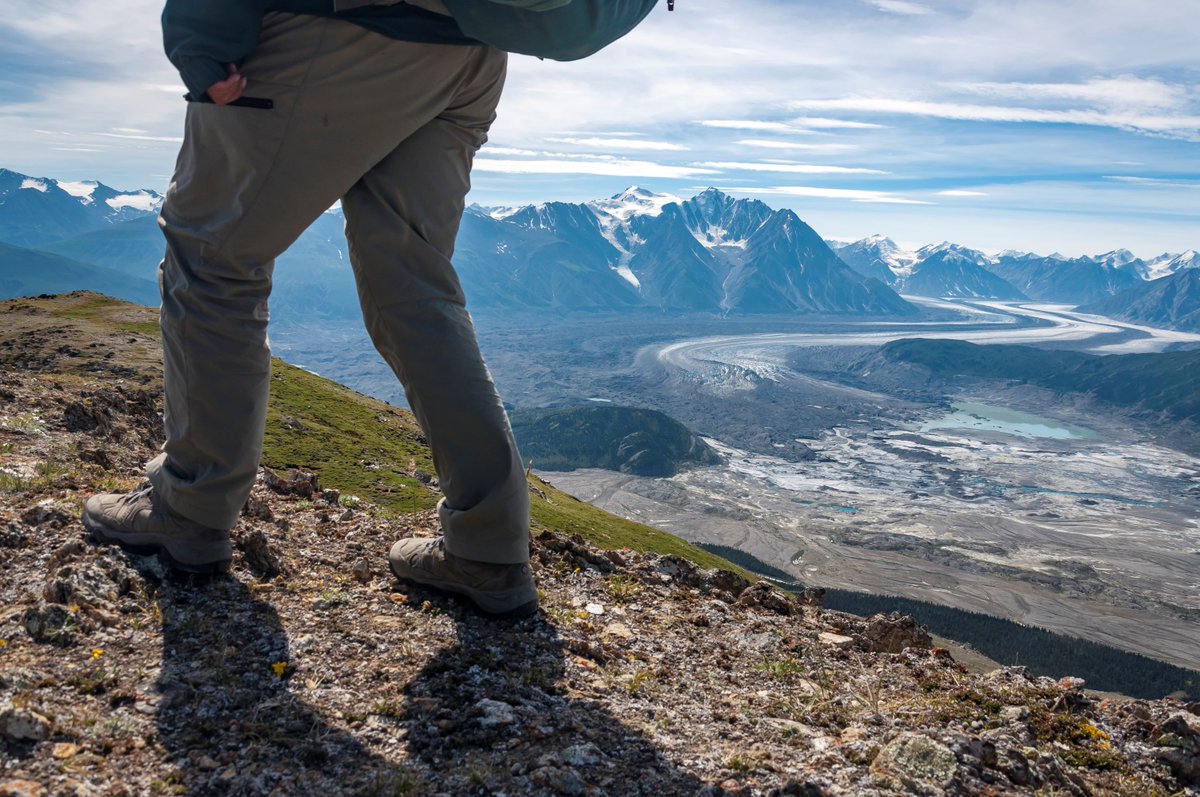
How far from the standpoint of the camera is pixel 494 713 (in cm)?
360

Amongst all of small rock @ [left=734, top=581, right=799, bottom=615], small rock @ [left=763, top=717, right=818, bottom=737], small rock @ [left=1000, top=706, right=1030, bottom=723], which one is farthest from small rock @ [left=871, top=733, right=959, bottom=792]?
small rock @ [left=734, top=581, right=799, bottom=615]

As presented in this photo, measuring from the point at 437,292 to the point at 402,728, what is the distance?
2119mm

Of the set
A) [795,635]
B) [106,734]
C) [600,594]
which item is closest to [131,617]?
[106,734]

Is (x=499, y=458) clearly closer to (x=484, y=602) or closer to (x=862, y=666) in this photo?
(x=484, y=602)

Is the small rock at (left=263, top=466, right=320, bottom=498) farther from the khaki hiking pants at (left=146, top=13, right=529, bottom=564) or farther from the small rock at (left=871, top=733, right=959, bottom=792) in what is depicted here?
the small rock at (left=871, top=733, right=959, bottom=792)

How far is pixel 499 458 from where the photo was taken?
13.6ft

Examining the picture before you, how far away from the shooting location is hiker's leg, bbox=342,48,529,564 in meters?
4.00

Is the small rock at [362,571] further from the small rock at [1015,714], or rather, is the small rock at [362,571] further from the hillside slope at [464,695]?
the small rock at [1015,714]

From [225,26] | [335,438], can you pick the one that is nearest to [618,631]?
[225,26]

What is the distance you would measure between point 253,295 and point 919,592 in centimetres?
14254

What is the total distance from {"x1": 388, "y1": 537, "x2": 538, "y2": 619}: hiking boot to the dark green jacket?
2.75 meters

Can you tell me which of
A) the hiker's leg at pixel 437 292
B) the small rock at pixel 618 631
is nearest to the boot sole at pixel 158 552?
the hiker's leg at pixel 437 292

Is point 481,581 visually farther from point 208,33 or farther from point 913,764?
point 208,33

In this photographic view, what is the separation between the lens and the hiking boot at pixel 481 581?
453 cm
